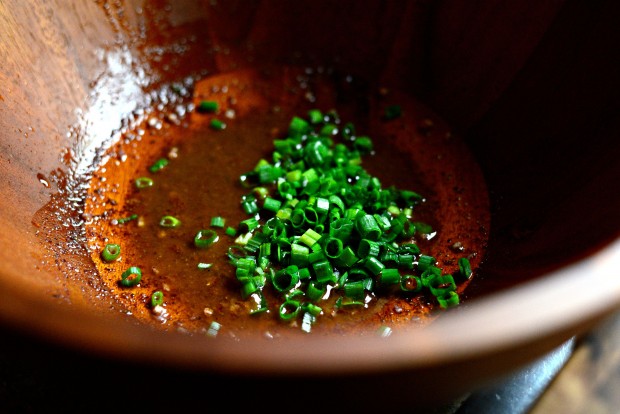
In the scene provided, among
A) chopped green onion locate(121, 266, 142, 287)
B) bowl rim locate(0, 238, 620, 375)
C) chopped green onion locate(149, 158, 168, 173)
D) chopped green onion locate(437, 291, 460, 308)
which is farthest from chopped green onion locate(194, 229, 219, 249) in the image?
→ bowl rim locate(0, 238, 620, 375)

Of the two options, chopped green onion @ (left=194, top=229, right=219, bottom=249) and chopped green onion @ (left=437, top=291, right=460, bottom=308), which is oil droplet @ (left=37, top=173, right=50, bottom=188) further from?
chopped green onion @ (left=437, top=291, right=460, bottom=308)

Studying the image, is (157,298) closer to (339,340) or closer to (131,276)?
(131,276)

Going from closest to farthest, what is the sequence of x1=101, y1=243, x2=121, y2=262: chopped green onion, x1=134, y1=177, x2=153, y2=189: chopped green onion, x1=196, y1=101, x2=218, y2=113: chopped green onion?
x1=101, y1=243, x2=121, y2=262: chopped green onion
x1=134, y1=177, x2=153, y2=189: chopped green onion
x1=196, y1=101, x2=218, y2=113: chopped green onion

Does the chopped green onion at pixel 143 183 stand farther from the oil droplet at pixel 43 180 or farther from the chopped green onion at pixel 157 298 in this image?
the chopped green onion at pixel 157 298

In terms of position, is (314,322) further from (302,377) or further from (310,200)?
(302,377)

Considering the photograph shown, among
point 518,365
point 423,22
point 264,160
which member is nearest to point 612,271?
point 518,365

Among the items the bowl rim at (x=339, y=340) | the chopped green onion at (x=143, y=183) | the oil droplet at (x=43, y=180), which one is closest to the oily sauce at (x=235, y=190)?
the chopped green onion at (x=143, y=183)

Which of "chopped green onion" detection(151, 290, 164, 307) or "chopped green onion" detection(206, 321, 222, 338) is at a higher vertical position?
"chopped green onion" detection(151, 290, 164, 307)

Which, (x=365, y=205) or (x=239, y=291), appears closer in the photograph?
(x=239, y=291)
